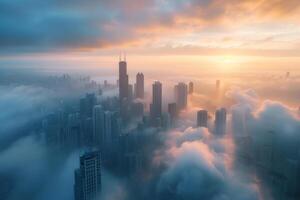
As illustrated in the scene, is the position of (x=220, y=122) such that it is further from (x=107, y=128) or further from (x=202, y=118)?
(x=107, y=128)

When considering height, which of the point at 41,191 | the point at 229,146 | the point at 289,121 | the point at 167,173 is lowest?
the point at 41,191

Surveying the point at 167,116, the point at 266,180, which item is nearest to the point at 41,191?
the point at 167,116

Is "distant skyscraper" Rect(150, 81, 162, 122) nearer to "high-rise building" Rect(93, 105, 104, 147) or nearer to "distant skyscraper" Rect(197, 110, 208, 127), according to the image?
"distant skyscraper" Rect(197, 110, 208, 127)

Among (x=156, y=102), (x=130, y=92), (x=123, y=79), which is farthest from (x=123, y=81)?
(x=156, y=102)

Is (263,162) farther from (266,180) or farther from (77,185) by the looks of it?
(77,185)

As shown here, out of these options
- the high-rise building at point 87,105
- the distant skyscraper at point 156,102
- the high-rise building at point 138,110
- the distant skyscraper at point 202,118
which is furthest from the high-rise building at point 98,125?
the distant skyscraper at point 202,118

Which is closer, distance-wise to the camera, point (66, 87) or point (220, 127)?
point (220, 127)
